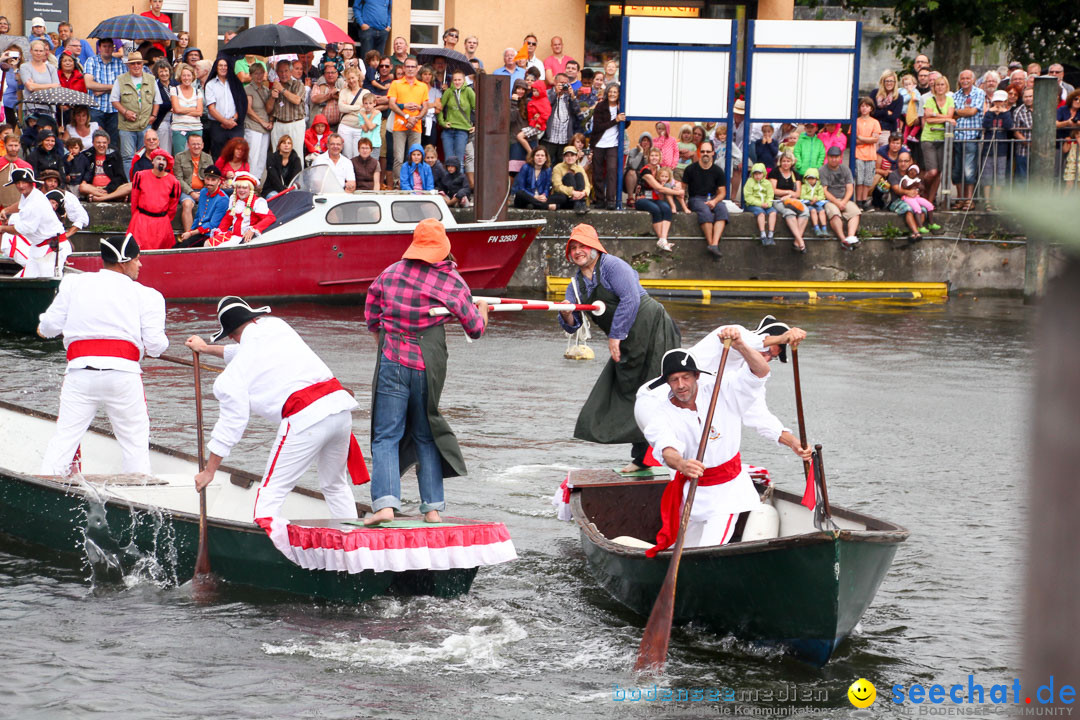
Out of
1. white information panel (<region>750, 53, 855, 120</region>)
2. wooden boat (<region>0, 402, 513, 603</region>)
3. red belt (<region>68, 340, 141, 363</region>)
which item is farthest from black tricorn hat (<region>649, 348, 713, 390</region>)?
white information panel (<region>750, 53, 855, 120</region>)

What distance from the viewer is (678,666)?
6.89 metres

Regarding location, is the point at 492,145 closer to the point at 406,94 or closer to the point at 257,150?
the point at 406,94

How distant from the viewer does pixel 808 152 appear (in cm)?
2242

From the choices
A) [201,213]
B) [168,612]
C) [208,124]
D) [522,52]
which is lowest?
[168,612]

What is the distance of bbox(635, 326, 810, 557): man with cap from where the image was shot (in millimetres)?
7203

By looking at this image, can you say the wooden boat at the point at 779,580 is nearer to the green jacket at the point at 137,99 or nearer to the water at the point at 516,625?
the water at the point at 516,625

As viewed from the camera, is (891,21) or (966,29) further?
(891,21)

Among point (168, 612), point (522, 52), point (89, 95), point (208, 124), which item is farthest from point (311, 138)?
point (168, 612)

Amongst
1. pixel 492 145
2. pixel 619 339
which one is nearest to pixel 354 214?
pixel 492 145

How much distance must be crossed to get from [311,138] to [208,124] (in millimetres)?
1511

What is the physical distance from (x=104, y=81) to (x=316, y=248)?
152 inches

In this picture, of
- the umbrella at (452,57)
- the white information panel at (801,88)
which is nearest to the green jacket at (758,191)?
the white information panel at (801,88)

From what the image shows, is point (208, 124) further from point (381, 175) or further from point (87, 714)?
point (87, 714)

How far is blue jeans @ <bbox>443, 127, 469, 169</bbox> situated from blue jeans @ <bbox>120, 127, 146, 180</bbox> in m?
4.55
